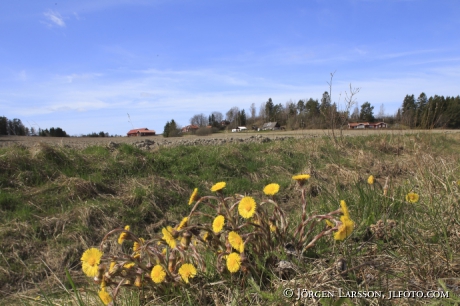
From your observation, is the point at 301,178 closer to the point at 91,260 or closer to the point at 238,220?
the point at 238,220

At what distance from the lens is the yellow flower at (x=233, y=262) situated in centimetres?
146

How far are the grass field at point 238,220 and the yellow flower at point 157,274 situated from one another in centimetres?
11

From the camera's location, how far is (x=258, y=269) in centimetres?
165

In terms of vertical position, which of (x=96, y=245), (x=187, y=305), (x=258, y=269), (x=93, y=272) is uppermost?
(x=93, y=272)

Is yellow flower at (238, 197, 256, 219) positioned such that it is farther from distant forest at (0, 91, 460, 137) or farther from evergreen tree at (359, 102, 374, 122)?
evergreen tree at (359, 102, 374, 122)

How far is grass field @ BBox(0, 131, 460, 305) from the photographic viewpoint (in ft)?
5.21

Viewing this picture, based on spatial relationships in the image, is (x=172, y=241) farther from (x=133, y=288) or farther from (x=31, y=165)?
(x=31, y=165)

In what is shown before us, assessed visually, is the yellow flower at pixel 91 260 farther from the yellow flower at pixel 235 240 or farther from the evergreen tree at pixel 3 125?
the evergreen tree at pixel 3 125

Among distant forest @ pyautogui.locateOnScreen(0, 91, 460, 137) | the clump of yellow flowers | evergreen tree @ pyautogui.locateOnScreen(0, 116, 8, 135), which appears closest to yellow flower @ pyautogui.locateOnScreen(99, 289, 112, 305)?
the clump of yellow flowers

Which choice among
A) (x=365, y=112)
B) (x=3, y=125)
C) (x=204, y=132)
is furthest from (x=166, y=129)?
(x=365, y=112)

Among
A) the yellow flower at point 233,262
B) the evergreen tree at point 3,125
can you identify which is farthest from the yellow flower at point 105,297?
the evergreen tree at point 3,125

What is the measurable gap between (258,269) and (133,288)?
25.1 inches

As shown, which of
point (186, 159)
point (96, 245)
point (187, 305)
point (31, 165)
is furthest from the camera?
point (186, 159)

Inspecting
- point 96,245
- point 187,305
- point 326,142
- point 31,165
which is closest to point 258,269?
point 187,305
